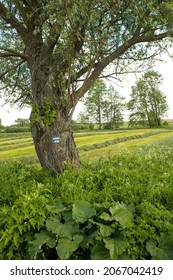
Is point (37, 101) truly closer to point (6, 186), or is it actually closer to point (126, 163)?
point (6, 186)

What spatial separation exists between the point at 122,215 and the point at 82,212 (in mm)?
489

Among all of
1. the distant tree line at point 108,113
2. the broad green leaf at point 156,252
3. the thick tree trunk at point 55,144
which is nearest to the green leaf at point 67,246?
the broad green leaf at point 156,252

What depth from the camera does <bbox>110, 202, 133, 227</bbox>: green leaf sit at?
9.42 feet

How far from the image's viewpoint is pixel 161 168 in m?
5.34

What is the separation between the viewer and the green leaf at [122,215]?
287 centimetres

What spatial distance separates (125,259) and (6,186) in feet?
9.05

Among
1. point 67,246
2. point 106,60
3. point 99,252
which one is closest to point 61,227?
point 67,246

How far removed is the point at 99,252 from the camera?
2.82 meters

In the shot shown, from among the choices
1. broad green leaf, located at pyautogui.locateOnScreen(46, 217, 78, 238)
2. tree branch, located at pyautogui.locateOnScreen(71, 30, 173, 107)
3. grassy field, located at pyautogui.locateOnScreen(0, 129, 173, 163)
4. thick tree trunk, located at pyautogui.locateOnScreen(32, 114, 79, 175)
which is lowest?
grassy field, located at pyautogui.locateOnScreen(0, 129, 173, 163)

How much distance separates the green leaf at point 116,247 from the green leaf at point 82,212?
0.39 meters

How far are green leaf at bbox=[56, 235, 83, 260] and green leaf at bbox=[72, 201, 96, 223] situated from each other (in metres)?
0.23

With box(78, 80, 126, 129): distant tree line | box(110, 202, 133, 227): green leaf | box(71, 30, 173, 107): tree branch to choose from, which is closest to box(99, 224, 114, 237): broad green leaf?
box(110, 202, 133, 227): green leaf

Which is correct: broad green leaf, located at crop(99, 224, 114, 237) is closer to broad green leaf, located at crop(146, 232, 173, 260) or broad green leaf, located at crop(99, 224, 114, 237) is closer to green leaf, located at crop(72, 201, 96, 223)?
green leaf, located at crop(72, 201, 96, 223)

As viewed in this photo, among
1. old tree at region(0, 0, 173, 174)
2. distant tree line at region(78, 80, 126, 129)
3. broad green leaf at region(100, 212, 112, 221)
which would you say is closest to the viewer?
broad green leaf at region(100, 212, 112, 221)
